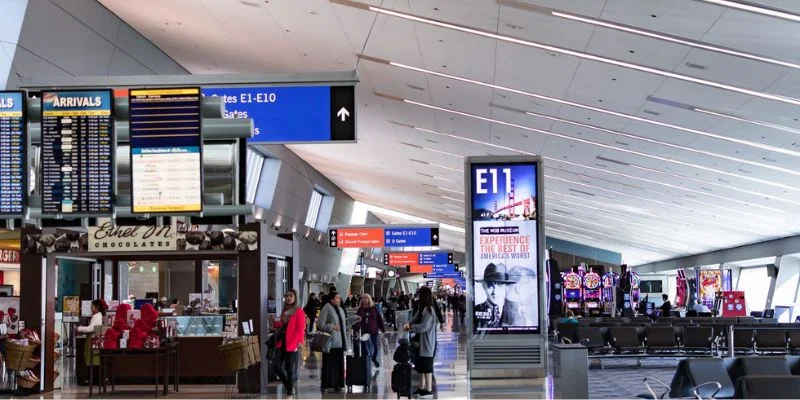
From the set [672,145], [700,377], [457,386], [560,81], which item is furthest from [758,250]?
[700,377]

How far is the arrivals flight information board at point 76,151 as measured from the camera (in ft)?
24.8

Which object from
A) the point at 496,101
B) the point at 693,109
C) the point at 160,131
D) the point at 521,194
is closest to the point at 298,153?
the point at 496,101

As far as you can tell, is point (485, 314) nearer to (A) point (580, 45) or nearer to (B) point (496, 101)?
(A) point (580, 45)

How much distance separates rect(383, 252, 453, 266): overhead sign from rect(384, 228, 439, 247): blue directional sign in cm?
1283

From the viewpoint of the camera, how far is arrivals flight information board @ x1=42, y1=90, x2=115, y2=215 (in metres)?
7.55

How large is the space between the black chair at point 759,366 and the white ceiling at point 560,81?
167 inches

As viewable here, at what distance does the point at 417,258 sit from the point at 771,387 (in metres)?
39.4

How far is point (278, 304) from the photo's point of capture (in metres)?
17.3

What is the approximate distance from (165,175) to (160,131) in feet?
1.24

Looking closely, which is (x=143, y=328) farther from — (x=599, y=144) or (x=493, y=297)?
(x=599, y=144)

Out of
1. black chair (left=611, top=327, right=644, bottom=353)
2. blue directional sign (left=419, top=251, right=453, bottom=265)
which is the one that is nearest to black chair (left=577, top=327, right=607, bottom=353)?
black chair (left=611, top=327, right=644, bottom=353)

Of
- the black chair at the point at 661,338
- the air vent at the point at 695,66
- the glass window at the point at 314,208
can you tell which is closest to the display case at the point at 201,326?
the black chair at the point at 661,338

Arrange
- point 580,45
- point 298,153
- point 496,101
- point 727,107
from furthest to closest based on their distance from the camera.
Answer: point 298,153 → point 496,101 → point 727,107 → point 580,45

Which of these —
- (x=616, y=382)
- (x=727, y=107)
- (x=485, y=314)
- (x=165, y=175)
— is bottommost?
(x=616, y=382)
